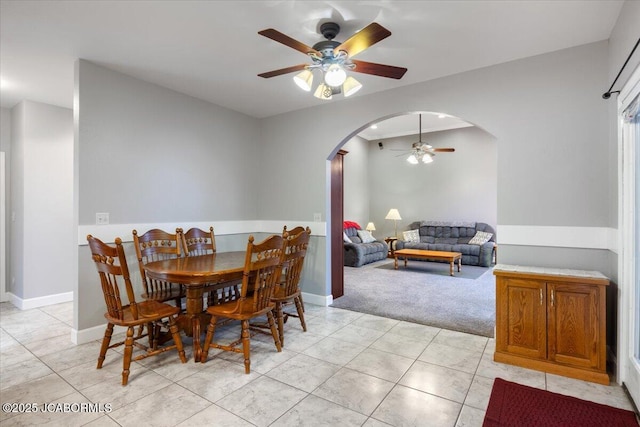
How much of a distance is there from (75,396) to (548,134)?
411 cm

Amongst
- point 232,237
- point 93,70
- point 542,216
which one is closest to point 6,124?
point 93,70

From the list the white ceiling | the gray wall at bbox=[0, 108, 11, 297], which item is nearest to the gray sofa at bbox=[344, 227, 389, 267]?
the white ceiling

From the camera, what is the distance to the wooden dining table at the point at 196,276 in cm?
235

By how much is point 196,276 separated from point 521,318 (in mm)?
2502

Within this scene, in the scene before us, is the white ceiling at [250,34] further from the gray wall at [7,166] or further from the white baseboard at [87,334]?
the white baseboard at [87,334]

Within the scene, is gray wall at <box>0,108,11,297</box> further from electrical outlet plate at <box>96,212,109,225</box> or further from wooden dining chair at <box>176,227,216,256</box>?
wooden dining chair at <box>176,227,216,256</box>

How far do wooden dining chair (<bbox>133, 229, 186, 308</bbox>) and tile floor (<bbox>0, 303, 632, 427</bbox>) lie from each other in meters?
0.49

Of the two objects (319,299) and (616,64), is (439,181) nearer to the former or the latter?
(319,299)

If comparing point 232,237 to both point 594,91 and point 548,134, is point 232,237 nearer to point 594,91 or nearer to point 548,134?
point 548,134

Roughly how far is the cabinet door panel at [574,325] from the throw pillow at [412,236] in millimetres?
5495

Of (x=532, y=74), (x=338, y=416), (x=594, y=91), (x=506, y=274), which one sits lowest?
(x=338, y=416)

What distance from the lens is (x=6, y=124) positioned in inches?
170

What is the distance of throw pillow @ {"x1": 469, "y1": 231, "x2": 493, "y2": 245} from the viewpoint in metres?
6.98

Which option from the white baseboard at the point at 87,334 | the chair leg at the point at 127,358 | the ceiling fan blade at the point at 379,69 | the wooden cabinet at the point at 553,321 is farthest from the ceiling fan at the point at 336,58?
the white baseboard at the point at 87,334
